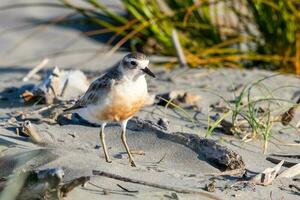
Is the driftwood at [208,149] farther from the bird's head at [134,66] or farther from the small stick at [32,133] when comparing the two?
the small stick at [32,133]

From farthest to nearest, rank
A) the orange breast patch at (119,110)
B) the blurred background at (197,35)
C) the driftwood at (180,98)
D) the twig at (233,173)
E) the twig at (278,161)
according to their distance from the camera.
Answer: the blurred background at (197,35)
the driftwood at (180,98)
the twig at (278,161)
the orange breast patch at (119,110)
the twig at (233,173)

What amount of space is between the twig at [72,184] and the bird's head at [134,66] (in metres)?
1.02

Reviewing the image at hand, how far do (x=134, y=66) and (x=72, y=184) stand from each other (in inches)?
44.4

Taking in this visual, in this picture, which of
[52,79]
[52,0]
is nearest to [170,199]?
[52,79]

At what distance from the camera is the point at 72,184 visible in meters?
3.63

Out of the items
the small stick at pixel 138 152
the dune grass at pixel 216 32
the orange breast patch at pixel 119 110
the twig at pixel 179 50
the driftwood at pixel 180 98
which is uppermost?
the dune grass at pixel 216 32

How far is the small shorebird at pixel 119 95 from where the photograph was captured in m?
4.40

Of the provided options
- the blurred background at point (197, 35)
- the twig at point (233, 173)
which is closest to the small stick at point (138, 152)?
the twig at point (233, 173)

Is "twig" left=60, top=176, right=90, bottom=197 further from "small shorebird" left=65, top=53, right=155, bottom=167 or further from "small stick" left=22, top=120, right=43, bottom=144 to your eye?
"small stick" left=22, top=120, right=43, bottom=144

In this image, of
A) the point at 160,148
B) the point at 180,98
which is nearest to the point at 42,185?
the point at 160,148

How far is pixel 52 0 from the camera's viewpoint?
10.2 meters

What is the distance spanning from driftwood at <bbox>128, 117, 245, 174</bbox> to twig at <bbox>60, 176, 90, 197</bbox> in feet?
3.18

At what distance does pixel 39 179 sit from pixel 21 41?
5.22 m

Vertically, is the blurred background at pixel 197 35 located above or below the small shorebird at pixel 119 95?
above
